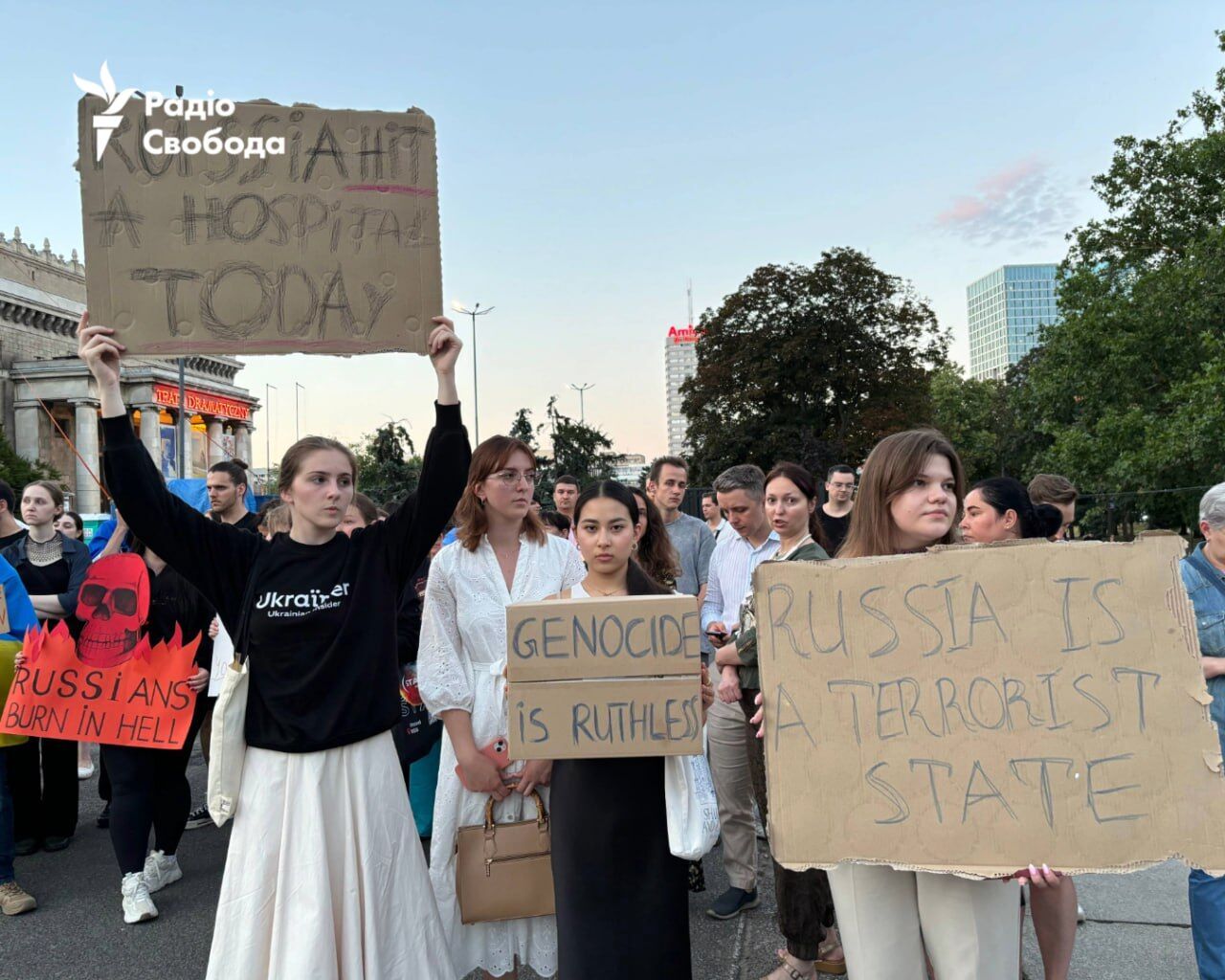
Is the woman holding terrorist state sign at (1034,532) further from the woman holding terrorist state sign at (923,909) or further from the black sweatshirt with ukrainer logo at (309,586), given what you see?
the black sweatshirt with ukrainer logo at (309,586)

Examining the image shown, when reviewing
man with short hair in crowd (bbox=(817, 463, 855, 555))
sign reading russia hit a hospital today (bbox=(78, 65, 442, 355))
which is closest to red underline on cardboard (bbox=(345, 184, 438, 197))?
sign reading russia hit a hospital today (bbox=(78, 65, 442, 355))

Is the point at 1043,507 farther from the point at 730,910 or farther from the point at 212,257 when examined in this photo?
the point at 212,257

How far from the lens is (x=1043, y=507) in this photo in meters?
4.05

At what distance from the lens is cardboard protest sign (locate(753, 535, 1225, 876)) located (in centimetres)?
192

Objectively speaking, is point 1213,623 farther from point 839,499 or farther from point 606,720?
point 839,499

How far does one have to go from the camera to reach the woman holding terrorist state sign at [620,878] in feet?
8.87

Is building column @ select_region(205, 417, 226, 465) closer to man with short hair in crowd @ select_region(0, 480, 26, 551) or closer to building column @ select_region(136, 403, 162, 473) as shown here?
building column @ select_region(136, 403, 162, 473)

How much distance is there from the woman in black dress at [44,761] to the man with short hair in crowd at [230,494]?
2.74ft

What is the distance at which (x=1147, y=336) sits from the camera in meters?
20.4

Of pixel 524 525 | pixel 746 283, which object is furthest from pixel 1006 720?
pixel 746 283

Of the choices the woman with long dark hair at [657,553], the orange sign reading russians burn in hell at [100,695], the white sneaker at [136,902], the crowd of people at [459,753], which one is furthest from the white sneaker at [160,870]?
the woman with long dark hair at [657,553]

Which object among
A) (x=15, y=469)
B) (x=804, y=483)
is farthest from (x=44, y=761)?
(x=15, y=469)

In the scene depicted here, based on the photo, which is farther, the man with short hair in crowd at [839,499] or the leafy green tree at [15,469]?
the leafy green tree at [15,469]

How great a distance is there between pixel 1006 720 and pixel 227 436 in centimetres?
8366
